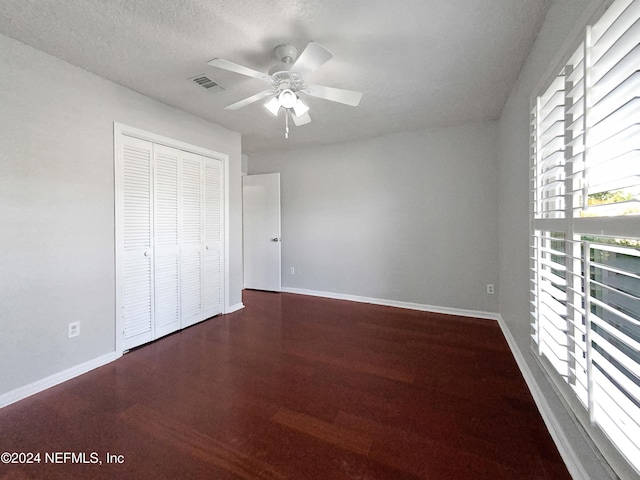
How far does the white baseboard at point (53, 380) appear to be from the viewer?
1.90 m

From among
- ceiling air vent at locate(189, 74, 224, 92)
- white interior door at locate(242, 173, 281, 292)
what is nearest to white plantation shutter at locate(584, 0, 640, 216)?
ceiling air vent at locate(189, 74, 224, 92)

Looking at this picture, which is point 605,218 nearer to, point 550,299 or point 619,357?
point 619,357

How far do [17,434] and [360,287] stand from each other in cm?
→ 363

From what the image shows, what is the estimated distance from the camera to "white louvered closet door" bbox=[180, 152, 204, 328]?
3.20 m

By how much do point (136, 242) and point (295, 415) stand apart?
87.2 inches

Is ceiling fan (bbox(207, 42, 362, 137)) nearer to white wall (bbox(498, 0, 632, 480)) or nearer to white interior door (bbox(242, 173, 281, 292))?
white wall (bbox(498, 0, 632, 480))

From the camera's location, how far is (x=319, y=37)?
1897mm

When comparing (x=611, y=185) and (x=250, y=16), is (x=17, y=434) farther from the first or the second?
(x=611, y=185)

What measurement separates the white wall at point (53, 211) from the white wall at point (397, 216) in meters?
2.70

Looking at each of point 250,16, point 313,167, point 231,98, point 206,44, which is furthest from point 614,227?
point 313,167

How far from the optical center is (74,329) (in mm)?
2258

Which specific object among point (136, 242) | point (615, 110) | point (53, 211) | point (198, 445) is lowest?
point (198, 445)

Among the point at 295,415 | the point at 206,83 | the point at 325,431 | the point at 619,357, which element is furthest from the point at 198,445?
the point at 206,83

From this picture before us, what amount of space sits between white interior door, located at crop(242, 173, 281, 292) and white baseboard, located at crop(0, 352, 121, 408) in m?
2.62
